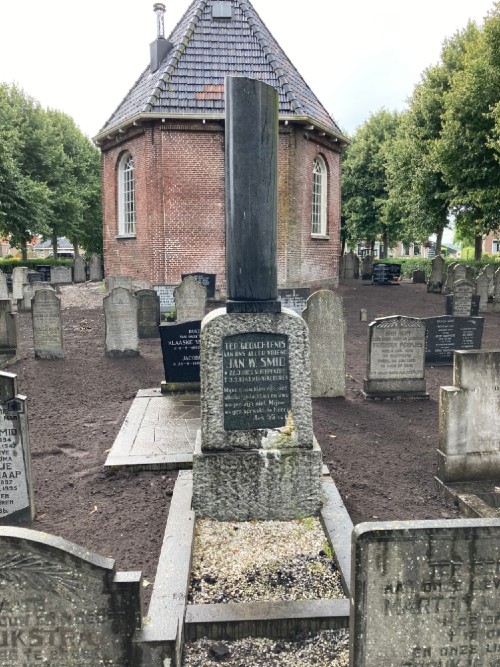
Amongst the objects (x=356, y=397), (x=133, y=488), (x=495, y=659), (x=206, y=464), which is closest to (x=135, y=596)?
(x=495, y=659)

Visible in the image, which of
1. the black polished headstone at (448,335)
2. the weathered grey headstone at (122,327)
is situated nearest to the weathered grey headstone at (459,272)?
Answer: the black polished headstone at (448,335)

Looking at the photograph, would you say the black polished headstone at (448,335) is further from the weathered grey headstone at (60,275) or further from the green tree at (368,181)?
the green tree at (368,181)

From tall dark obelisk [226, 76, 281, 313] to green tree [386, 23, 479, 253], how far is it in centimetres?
2262

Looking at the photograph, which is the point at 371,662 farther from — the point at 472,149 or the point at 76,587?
the point at 472,149

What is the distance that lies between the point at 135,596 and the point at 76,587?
247 millimetres

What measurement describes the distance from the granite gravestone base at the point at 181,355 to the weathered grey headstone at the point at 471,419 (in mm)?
3841

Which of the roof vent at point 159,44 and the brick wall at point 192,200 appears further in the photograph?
the roof vent at point 159,44

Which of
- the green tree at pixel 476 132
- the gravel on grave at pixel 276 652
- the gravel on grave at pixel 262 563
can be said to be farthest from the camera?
the green tree at pixel 476 132

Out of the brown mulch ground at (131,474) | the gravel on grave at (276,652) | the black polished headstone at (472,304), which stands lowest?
the gravel on grave at (276,652)

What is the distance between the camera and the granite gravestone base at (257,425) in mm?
4379

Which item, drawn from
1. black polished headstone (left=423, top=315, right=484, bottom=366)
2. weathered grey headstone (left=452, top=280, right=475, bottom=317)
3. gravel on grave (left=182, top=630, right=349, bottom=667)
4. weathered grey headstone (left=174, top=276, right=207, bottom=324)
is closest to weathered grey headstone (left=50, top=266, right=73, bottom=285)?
weathered grey headstone (left=174, top=276, right=207, bottom=324)

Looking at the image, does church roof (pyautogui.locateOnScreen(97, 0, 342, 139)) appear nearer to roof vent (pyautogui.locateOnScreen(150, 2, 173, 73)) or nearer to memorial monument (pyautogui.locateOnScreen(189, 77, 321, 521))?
roof vent (pyautogui.locateOnScreen(150, 2, 173, 73))

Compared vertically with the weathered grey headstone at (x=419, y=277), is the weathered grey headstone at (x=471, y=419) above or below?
below

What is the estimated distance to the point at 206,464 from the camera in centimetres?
438
